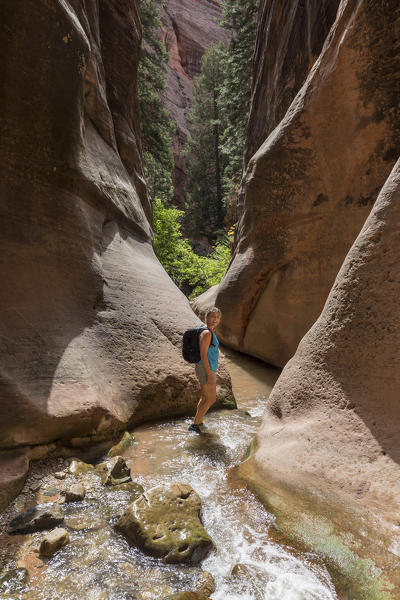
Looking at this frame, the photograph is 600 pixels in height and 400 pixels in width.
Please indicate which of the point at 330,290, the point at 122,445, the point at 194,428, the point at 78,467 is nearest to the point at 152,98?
the point at 330,290

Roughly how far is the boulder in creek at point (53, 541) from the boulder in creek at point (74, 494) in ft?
1.37

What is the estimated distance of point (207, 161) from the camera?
27.2 m

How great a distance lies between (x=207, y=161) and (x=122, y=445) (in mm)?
26844

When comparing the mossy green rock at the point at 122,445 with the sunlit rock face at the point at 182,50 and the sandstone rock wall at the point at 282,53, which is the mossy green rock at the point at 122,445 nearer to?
the sandstone rock wall at the point at 282,53

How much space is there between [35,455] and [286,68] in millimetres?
9026

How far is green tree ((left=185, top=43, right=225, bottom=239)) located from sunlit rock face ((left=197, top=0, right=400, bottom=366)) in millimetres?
18445

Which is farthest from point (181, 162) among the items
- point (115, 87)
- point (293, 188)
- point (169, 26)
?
point (293, 188)

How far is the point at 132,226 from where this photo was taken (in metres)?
6.30

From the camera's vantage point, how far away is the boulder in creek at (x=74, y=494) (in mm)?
2492

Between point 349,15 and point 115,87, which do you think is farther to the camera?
point 115,87

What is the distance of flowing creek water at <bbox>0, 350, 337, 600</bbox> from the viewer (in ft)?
5.72

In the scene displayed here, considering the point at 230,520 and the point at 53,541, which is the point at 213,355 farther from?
the point at 53,541

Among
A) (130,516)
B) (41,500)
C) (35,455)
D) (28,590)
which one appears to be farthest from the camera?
(35,455)

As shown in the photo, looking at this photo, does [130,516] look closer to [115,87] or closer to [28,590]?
[28,590]
